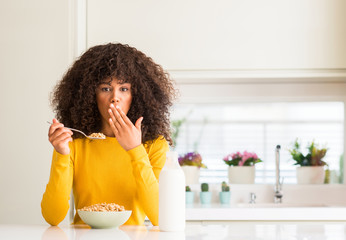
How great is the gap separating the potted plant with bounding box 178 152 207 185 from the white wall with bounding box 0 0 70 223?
0.89 meters

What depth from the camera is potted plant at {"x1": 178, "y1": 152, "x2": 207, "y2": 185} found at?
10.4 ft

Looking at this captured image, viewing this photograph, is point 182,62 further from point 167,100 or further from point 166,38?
point 167,100

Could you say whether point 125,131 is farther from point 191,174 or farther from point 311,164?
point 311,164

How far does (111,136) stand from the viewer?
1825mm

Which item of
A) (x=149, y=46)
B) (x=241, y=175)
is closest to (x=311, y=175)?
(x=241, y=175)

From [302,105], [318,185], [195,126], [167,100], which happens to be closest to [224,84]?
[195,126]

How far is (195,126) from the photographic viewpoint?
11.1 ft

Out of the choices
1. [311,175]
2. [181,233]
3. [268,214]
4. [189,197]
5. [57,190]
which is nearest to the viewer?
[181,233]

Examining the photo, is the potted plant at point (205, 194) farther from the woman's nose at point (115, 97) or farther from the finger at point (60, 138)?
the finger at point (60, 138)

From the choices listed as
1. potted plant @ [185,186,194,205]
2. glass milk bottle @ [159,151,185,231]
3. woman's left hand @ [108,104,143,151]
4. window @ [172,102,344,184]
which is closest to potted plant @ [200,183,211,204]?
potted plant @ [185,186,194,205]

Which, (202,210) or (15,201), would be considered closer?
(202,210)

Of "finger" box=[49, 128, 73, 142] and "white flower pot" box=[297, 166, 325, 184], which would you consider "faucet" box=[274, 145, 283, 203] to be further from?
"finger" box=[49, 128, 73, 142]

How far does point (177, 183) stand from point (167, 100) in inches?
26.3

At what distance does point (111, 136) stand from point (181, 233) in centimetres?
60
